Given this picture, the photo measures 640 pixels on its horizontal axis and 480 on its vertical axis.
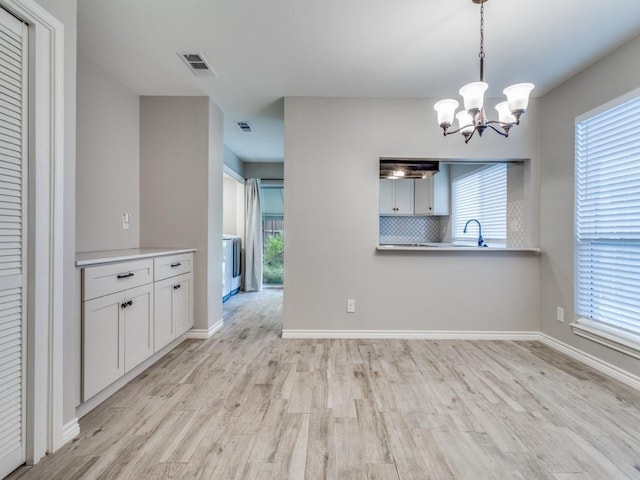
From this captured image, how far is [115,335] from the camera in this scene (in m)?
1.99

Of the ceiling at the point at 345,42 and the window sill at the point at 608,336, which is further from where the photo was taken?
A: the window sill at the point at 608,336

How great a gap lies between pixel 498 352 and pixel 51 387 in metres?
3.25

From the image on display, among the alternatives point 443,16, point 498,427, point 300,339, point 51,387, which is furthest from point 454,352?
point 51,387

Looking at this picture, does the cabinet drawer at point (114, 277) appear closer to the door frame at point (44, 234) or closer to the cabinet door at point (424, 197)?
the door frame at point (44, 234)

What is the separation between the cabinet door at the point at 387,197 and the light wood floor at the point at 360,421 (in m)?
1.98

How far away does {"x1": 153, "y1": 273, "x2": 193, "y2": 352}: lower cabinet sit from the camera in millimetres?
2502

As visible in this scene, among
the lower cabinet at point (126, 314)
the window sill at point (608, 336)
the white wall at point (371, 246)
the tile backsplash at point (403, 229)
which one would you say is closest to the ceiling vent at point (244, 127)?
the white wall at point (371, 246)

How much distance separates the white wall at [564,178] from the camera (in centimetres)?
234

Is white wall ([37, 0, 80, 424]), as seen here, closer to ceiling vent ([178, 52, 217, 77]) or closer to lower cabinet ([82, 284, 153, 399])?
lower cabinet ([82, 284, 153, 399])

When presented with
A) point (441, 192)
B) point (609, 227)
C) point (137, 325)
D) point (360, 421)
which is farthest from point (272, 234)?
point (609, 227)

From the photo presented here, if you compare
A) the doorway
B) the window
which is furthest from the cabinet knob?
the doorway

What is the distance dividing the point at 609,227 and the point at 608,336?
0.85 metres

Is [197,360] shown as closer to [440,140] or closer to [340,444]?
[340,444]

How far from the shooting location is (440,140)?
3191mm
